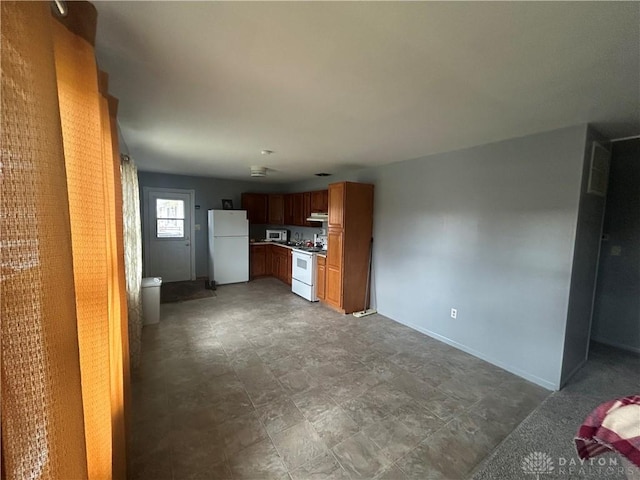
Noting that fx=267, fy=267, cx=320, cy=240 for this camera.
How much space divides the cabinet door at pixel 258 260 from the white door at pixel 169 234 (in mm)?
1338

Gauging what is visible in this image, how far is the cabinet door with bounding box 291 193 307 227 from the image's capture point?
19.8 ft

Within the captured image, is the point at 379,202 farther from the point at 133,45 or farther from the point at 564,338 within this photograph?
the point at 133,45

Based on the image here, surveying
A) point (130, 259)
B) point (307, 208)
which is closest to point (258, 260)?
point (307, 208)

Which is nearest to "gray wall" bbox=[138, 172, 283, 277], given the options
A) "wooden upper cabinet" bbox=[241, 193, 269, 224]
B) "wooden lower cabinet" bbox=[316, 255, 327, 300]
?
"wooden upper cabinet" bbox=[241, 193, 269, 224]

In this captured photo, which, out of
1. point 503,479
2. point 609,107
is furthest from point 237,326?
point 609,107

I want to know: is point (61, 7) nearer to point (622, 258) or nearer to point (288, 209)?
point (622, 258)

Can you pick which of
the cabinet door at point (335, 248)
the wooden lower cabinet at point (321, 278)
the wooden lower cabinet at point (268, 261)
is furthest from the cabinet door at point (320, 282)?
the wooden lower cabinet at point (268, 261)

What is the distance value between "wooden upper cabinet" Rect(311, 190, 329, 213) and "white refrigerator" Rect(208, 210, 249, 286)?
5.14 feet

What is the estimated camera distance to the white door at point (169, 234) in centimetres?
566

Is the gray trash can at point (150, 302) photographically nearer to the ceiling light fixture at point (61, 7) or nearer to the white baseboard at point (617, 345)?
the ceiling light fixture at point (61, 7)

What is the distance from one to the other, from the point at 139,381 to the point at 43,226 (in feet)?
8.24

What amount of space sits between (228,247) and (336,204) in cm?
280

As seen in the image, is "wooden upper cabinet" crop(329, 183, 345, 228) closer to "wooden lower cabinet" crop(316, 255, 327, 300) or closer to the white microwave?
"wooden lower cabinet" crop(316, 255, 327, 300)

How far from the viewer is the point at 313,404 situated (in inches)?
87.9
